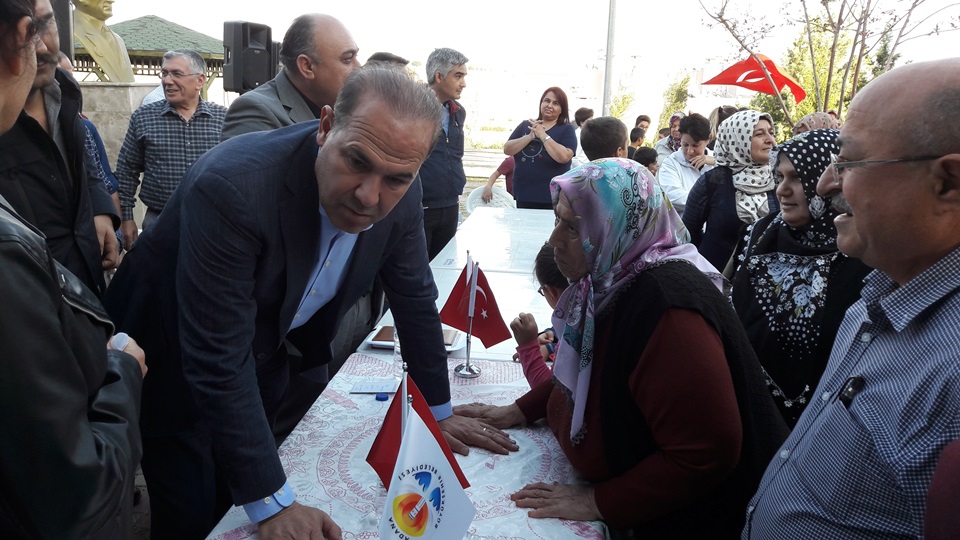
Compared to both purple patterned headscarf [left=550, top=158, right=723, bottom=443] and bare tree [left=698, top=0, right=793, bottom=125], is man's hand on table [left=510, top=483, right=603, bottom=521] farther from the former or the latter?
bare tree [left=698, top=0, right=793, bottom=125]

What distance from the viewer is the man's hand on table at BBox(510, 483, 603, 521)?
1459mm

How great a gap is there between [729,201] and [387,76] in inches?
111

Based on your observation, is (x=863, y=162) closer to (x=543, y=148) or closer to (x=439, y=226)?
(x=439, y=226)

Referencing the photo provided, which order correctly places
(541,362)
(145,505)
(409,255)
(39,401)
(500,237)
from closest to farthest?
(39,401) < (409,255) < (541,362) < (145,505) < (500,237)

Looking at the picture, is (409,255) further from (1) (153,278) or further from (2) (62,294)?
(2) (62,294)

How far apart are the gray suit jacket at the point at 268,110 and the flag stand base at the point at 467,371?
1390mm


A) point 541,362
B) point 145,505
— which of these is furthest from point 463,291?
point 145,505

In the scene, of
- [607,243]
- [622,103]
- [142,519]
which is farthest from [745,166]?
[622,103]

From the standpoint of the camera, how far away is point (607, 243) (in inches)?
63.9

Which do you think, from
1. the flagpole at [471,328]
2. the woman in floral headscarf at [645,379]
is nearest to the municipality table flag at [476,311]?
the flagpole at [471,328]

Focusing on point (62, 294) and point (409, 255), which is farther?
point (409, 255)

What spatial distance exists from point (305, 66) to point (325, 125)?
5.66 ft

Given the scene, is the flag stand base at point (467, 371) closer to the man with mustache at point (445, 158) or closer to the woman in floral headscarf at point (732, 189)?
the woman in floral headscarf at point (732, 189)

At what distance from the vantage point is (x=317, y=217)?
156 cm
